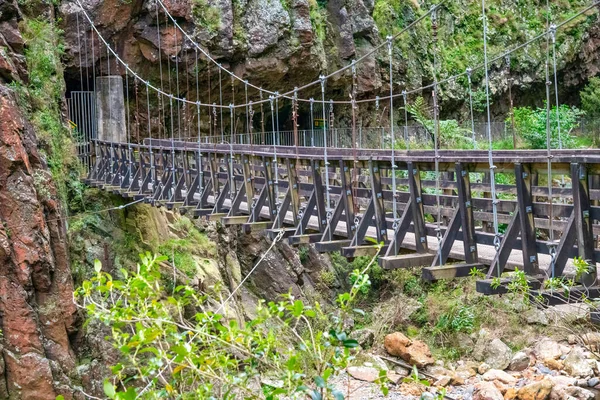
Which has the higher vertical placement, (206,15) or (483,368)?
(206,15)

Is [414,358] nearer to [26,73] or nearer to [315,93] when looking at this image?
[26,73]

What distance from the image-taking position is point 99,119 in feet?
42.7

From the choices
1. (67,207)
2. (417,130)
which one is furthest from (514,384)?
(417,130)

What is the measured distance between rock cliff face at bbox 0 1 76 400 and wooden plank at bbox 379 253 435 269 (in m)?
4.09

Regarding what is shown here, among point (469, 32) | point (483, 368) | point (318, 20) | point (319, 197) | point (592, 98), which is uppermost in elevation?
point (469, 32)

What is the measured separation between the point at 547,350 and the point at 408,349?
4.95 feet

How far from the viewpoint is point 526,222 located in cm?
420

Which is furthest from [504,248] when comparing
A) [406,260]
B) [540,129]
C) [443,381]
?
[540,129]

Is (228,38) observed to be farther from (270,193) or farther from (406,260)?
(406,260)

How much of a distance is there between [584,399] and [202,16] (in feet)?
28.4

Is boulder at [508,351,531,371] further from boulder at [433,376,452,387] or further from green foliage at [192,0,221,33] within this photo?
green foliage at [192,0,221,33]

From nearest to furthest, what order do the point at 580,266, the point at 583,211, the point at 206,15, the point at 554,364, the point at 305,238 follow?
the point at 580,266, the point at 583,211, the point at 305,238, the point at 554,364, the point at 206,15

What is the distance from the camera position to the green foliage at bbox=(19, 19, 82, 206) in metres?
9.48

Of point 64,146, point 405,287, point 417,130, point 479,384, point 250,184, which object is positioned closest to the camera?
point 250,184
